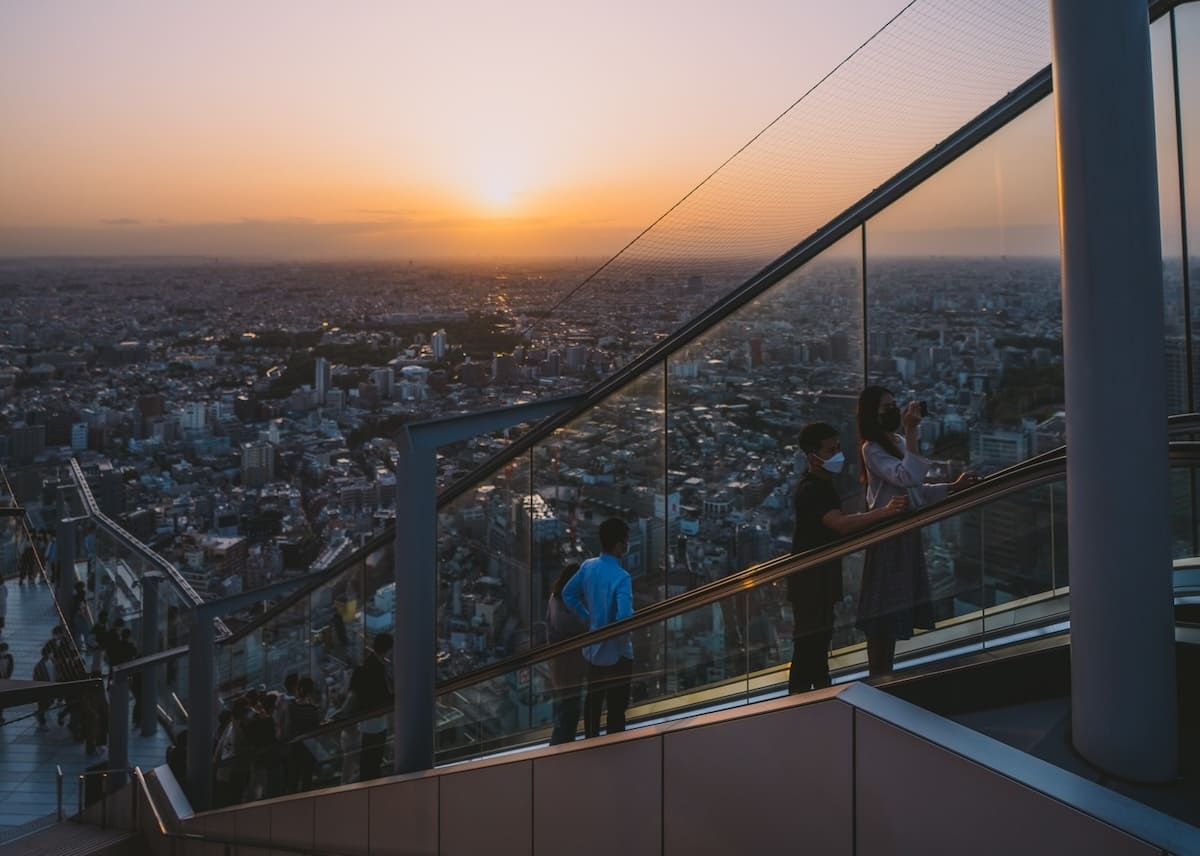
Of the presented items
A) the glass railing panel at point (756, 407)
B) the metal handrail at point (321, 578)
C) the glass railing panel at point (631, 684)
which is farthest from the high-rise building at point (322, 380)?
the glass railing panel at point (631, 684)

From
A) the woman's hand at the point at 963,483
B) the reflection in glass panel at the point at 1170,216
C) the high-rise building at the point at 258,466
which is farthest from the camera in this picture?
the high-rise building at the point at 258,466

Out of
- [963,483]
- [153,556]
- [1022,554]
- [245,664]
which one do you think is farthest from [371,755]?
[153,556]

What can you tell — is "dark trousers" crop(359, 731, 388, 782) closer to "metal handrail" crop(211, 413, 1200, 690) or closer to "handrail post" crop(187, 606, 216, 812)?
"metal handrail" crop(211, 413, 1200, 690)

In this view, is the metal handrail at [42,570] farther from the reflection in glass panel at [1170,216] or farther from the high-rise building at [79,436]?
the reflection in glass panel at [1170,216]

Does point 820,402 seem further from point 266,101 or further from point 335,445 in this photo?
point 266,101

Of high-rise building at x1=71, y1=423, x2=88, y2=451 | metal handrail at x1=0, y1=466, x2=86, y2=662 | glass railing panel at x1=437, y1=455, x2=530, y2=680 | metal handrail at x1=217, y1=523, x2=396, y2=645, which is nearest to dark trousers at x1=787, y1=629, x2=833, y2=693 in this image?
glass railing panel at x1=437, y1=455, x2=530, y2=680
